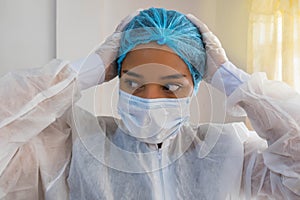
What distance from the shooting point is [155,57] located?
2.79 feet

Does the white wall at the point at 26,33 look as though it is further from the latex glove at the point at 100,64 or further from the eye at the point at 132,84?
the eye at the point at 132,84

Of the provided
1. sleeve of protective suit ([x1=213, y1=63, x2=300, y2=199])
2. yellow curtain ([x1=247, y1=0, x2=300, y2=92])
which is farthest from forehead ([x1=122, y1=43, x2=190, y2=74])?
yellow curtain ([x1=247, y1=0, x2=300, y2=92])

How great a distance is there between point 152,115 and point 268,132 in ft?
0.83

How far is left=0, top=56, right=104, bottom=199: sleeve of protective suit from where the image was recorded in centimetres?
86

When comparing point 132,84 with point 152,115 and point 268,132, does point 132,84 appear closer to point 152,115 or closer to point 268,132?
point 152,115

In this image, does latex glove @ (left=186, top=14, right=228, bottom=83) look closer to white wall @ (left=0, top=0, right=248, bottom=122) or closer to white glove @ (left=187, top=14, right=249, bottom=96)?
white glove @ (left=187, top=14, right=249, bottom=96)

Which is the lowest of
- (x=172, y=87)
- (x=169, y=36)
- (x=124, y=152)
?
(x=124, y=152)

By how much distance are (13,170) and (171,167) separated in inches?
13.4

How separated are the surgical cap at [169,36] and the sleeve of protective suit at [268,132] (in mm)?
Answer: 74

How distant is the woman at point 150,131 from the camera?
2.81 ft

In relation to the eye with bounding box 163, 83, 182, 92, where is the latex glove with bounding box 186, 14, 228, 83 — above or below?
above

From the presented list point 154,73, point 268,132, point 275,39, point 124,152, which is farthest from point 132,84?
point 275,39

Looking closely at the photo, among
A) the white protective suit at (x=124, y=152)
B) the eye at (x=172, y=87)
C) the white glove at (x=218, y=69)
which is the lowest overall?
the white protective suit at (x=124, y=152)

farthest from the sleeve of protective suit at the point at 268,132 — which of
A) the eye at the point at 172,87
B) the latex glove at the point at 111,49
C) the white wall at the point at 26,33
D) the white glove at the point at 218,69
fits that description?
the white wall at the point at 26,33
